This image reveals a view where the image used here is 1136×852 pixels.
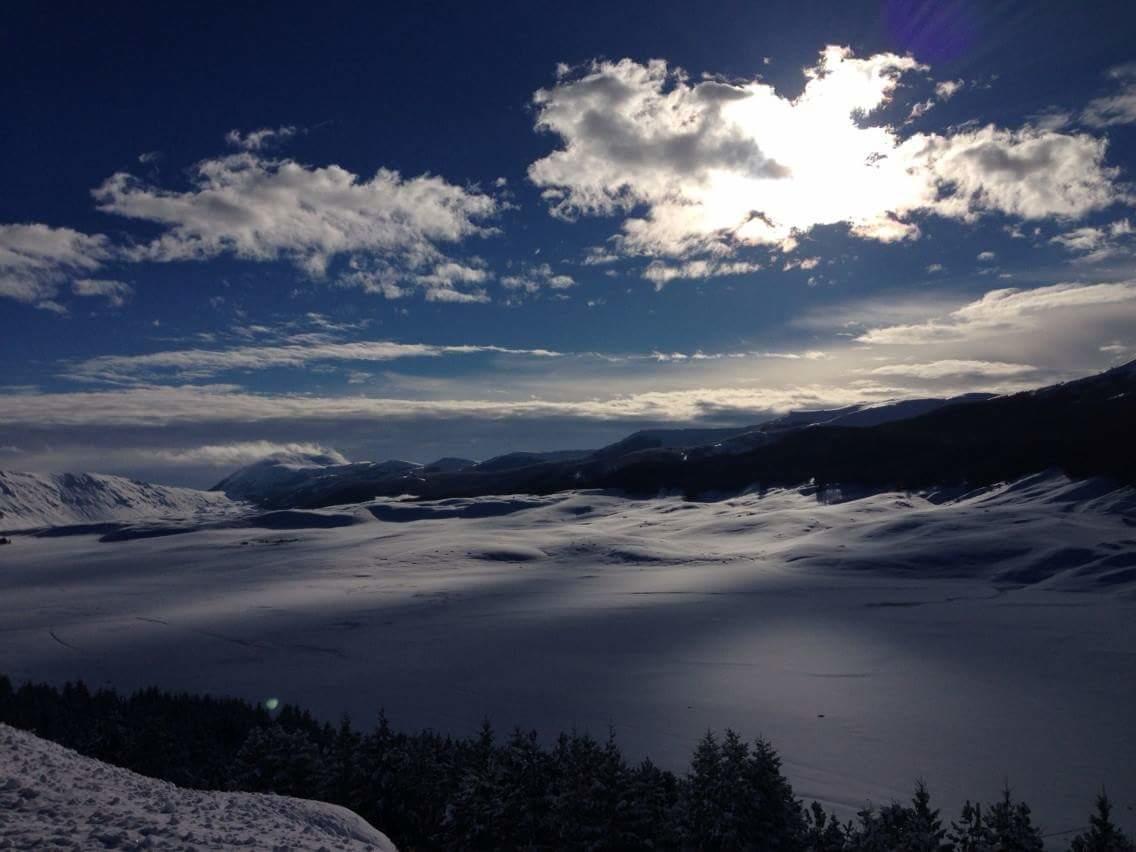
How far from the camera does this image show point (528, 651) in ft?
74.1

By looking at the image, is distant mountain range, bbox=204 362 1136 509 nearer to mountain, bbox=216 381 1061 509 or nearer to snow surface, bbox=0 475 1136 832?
mountain, bbox=216 381 1061 509

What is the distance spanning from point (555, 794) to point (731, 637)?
42.7 feet

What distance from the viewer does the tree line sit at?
367 inches

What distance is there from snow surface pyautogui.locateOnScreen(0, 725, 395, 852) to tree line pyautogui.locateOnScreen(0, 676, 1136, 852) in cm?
286

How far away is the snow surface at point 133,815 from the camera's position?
682cm

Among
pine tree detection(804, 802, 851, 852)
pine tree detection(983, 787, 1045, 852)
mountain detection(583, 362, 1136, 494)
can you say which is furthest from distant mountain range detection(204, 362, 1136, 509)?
pine tree detection(804, 802, 851, 852)

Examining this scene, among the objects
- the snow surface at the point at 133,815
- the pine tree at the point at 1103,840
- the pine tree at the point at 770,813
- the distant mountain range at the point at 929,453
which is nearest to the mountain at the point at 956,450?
the distant mountain range at the point at 929,453

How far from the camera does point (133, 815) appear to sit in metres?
7.57

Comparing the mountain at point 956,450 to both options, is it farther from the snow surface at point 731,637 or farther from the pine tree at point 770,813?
the pine tree at point 770,813

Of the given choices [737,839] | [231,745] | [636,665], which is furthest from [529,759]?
[636,665]

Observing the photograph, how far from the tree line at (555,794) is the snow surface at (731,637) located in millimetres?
1898

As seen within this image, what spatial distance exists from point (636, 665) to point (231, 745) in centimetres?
1012

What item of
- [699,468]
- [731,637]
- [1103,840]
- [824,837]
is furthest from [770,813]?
[699,468]

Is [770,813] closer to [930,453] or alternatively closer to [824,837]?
[824,837]
